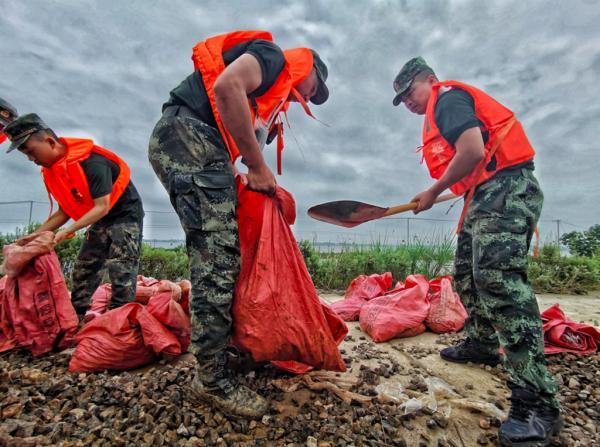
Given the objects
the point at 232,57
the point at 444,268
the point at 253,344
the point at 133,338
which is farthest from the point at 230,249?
the point at 444,268

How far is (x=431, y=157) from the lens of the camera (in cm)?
218

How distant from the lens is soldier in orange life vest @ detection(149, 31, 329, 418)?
4.74ft

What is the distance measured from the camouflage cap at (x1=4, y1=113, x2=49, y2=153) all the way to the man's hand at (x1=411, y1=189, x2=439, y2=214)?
9.63 feet

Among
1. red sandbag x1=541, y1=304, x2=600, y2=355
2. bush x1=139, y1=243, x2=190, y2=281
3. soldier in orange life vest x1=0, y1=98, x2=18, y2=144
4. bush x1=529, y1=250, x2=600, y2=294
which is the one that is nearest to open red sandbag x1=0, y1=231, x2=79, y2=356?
soldier in orange life vest x1=0, y1=98, x2=18, y2=144

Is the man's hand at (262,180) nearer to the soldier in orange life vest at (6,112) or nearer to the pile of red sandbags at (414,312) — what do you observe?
the pile of red sandbags at (414,312)

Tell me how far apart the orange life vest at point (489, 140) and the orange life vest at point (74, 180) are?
99.2 inches

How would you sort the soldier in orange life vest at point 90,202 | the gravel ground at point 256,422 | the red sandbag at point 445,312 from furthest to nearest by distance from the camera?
the red sandbag at point 445,312 → the soldier in orange life vest at point 90,202 → the gravel ground at point 256,422

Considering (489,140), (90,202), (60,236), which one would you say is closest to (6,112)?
(90,202)

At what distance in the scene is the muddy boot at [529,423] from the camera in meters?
1.38

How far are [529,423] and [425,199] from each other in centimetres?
133

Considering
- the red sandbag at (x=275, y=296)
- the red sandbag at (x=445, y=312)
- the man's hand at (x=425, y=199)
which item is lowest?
the red sandbag at (x=445, y=312)

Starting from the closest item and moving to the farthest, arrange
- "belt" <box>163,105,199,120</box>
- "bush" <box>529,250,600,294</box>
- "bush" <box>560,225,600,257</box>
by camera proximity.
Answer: "belt" <box>163,105,199,120</box> → "bush" <box>529,250,600,294</box> → "bush" <box>560,225,600,257</box>

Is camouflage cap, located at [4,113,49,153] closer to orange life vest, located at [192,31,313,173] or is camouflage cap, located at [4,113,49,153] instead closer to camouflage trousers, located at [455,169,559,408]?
orange life vest, located at [192,31,313,173]

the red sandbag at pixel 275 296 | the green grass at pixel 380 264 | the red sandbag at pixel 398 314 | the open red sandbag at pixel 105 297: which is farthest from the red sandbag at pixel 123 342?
the green grass at pixel 380 264
